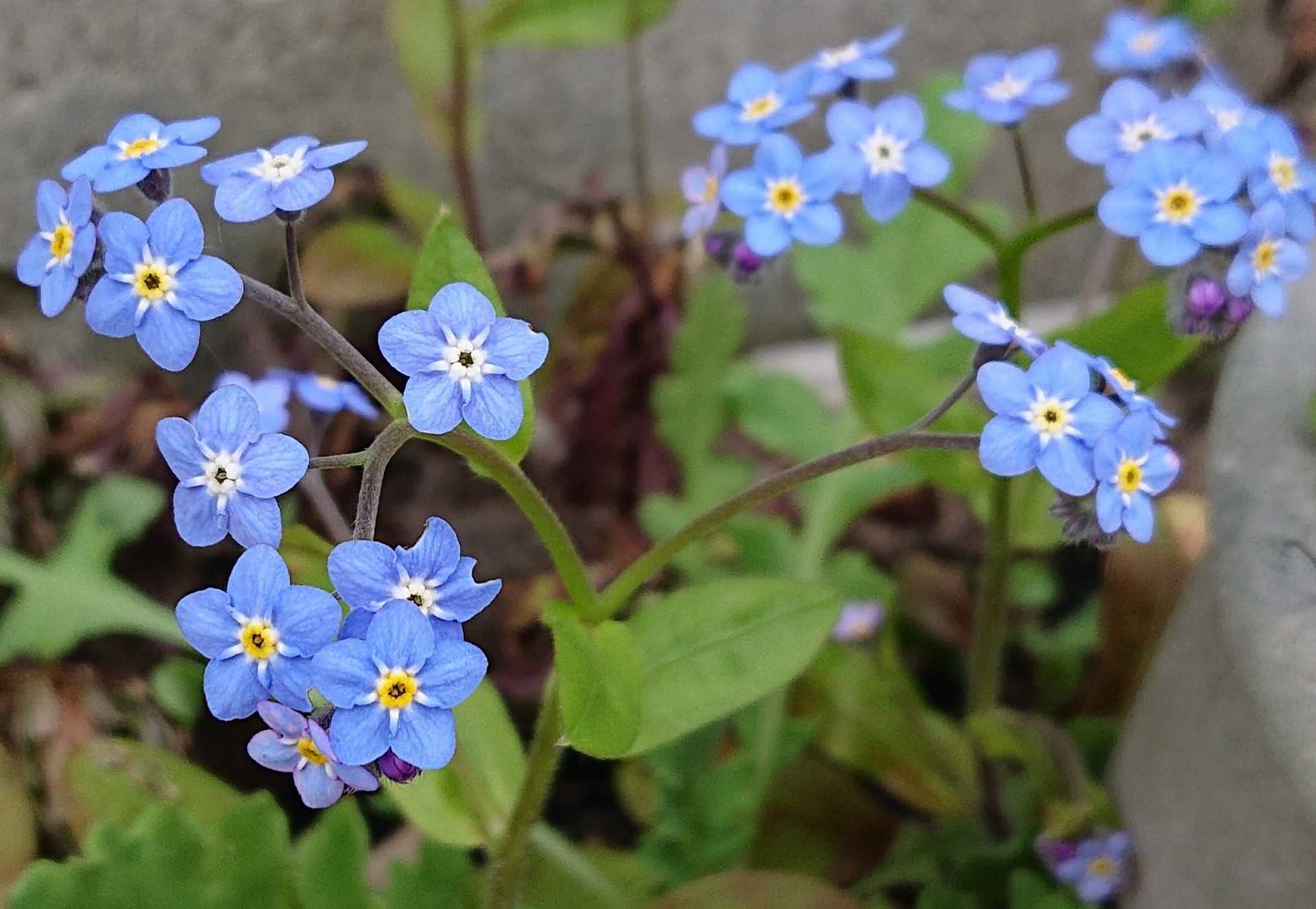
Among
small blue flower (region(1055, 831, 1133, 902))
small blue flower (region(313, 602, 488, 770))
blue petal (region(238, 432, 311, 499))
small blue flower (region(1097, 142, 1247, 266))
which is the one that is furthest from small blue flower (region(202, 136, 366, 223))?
small blue flower (region(1055, 831, 1133, 902))

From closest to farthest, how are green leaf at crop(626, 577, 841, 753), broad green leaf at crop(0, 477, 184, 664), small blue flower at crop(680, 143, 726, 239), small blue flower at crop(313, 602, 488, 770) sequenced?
1. small blue flower at crop(313, 602, 488, 770)
2. green leaf at crop(626, 577, 841, 753)
3. small blue flower at crop(680, 143, 726, 239)
4. broad green leaf at crop(0, 477, 184, 664)

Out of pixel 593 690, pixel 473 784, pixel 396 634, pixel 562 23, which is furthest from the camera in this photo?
pixel 562 23

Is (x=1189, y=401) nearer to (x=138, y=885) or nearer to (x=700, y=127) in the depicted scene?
(x=700, y=127)

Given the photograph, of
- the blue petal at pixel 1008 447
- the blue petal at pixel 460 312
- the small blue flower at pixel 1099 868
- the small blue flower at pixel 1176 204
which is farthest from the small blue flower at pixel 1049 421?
the small blue flower at pixel 1099 868

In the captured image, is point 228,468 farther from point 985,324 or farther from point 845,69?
point 845,69

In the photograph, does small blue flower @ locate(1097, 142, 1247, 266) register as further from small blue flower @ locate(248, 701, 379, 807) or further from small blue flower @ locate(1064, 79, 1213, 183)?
small blue flower @ locate(248, 701, 379, 807)

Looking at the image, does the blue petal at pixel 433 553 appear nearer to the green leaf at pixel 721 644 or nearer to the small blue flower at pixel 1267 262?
the green leaf at pixel 721 644

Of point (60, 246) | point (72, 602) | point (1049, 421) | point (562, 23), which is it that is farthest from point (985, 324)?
Answer: point (72, 602)

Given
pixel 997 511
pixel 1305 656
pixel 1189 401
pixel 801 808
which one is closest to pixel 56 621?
pixel 801 808
